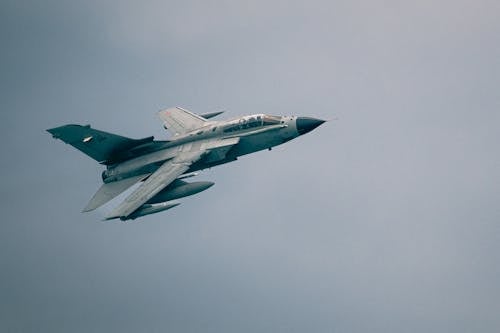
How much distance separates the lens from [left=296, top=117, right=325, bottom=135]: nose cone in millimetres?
67938

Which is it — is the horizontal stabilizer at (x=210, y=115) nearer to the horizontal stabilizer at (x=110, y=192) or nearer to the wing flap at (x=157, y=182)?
the wing flap at (x=157, y=182)

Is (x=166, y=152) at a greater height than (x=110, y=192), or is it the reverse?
(x=166, y=152)

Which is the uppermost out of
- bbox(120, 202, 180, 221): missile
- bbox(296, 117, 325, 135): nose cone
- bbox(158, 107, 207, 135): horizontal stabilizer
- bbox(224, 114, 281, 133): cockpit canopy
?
bbox(158, 107, 207, 135): horizontal stabilizer

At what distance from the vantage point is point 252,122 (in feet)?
227

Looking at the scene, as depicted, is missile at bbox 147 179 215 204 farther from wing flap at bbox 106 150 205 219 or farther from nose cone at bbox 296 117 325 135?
nose cone at bbox 296 117 325 135

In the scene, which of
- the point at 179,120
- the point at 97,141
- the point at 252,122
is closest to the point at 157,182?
the point at 97,141

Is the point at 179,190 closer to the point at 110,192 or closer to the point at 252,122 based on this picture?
the point at 110,192

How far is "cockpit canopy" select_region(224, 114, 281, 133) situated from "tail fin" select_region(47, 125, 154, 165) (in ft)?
22.1

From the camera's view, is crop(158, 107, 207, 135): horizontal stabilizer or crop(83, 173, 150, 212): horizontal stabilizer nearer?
crop(83, 173, 150, 212): horizontal stabilizer

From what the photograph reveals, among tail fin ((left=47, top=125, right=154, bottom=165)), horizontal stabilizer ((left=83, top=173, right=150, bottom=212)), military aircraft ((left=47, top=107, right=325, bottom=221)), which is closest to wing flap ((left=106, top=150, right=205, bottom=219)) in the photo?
military aircraft ((left=47, top=107, right=325, bottom=221))

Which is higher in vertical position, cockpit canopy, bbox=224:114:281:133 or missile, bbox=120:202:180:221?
cockpit canopy, bbox=224:114:281:133

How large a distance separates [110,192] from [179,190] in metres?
6.32

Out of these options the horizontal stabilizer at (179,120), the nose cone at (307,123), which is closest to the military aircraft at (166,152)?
the nose cone at (307,123)

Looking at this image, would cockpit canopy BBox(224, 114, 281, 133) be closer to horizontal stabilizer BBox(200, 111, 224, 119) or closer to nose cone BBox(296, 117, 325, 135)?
nose cone BBox(296, 117, 325, 135)
